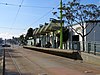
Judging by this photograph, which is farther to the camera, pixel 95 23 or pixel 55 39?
pixel 55 39

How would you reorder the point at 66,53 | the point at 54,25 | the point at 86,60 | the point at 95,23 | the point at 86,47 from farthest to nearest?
the point at 54,25, the point at 95,23, the point at 66,53, the point at 86,47, the point at 86,60

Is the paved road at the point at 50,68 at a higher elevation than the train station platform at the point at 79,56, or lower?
lower

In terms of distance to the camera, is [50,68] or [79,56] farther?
[79,56]

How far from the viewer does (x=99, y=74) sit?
Answer: 17516 millimetres

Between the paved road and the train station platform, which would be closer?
the paved road

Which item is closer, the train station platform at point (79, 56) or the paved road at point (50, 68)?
the paved road at point (50, 68)

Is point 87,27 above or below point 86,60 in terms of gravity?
above

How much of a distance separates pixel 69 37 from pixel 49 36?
77.9 ft

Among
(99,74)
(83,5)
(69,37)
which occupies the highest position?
(83,5)

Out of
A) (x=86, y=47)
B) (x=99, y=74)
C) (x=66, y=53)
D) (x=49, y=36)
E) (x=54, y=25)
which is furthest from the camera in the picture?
(x=49, y=36)

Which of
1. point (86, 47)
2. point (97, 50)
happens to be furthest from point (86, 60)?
point (86, 47)

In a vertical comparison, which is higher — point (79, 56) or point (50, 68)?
point (79, 56)

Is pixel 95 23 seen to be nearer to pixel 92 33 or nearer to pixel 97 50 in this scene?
pixel 92 33

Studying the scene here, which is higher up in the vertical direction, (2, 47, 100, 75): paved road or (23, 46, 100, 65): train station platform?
(23, 46, 100, 65): train station platform
